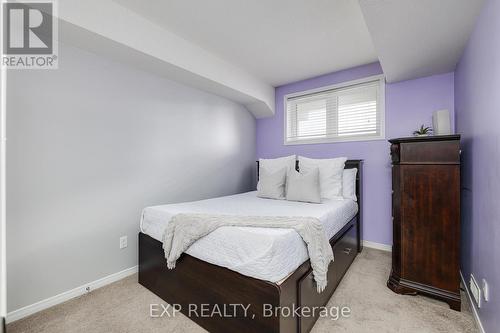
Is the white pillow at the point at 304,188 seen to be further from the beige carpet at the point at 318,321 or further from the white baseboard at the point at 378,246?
the white baseboard at the point at 378,246

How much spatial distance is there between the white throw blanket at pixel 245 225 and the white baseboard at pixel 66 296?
87cm

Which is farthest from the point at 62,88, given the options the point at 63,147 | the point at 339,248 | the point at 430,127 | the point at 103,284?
the point at 430,127

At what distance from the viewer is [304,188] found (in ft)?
8.07

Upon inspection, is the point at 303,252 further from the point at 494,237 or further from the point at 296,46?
the point at 296,46

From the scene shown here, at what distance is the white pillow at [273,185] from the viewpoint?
8.98ft

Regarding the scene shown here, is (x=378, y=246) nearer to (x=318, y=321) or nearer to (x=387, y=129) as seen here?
(x=387, y=129)

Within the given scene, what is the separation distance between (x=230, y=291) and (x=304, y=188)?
1420mm

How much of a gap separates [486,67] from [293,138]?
2.38 m

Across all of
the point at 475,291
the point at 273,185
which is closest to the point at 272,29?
the point at 273,185

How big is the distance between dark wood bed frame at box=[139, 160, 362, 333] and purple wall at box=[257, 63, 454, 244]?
1087mm

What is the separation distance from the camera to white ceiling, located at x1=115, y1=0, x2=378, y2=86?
1839mm

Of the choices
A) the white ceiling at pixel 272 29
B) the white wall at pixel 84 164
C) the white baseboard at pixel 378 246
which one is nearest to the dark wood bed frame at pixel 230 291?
the white wall at pixel 84 164

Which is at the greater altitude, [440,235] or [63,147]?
[63,147]

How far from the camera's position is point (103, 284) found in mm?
2064
